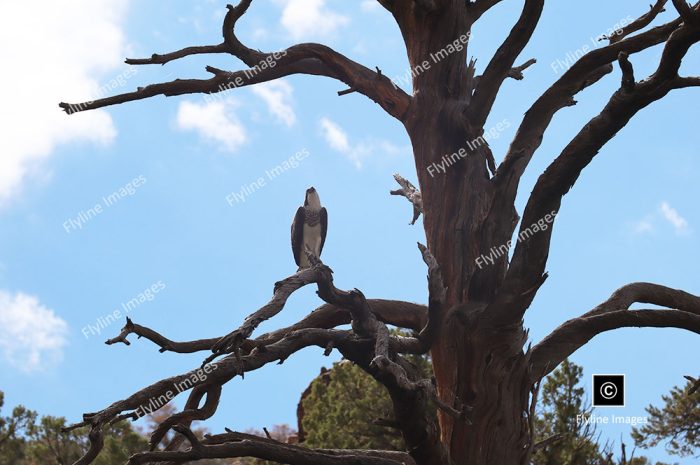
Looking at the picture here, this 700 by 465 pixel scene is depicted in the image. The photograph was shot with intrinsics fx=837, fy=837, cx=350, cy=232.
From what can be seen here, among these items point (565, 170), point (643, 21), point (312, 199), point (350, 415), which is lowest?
point (350, 415)

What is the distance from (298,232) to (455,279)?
3790 mm

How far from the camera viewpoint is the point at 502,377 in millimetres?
8234

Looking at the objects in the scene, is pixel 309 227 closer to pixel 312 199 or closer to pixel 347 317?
pixel 312 199

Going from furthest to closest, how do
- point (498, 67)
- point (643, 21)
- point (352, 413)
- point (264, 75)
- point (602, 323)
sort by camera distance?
point (352, 413) < point (643, 21) < point (264, 75) < point (498, 67) < point (602, 323)

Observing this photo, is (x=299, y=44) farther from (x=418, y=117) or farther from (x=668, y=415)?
(x=668, y=415)

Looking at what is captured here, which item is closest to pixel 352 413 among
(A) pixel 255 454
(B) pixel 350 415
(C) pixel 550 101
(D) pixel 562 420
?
(B) pixel 350 415

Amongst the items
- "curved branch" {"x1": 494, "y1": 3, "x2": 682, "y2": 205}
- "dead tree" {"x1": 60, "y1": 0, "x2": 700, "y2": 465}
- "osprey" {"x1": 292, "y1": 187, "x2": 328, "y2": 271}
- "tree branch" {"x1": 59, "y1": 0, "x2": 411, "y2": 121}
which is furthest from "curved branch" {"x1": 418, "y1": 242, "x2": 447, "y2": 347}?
"osprey" {"x1": 292, "y1": 187, "x2": 328, "y2": 271}

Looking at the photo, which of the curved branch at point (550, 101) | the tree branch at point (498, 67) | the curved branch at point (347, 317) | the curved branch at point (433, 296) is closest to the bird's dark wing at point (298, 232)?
the curved branch at point (347, 317)

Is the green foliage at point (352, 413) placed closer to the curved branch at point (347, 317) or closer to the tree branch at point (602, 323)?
the curved branch at point (347, 317)

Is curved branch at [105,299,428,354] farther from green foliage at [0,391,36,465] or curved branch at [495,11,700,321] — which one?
green foliage at [0,391,36,465]

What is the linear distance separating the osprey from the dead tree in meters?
1.93

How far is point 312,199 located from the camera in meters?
12.1

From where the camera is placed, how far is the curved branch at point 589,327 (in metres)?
8.45

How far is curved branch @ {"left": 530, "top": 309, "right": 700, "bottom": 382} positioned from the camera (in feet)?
27.7
